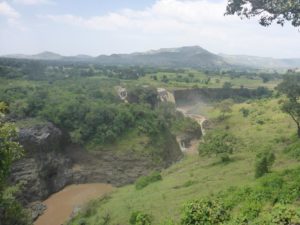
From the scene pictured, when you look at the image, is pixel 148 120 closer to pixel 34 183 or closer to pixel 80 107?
pixel 80 107

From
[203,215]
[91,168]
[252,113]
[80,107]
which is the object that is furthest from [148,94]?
[203,215]

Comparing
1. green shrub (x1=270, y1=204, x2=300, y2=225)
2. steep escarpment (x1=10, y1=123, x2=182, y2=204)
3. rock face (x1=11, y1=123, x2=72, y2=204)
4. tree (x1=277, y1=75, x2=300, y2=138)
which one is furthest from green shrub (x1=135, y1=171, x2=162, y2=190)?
green shrub (x1=270, y1=204, x2=300, y2=225)

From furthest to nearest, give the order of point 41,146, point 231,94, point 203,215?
point 231,94, point 41,146, point 203,215

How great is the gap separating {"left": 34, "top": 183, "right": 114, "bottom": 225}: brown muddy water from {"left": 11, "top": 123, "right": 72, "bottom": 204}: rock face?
3.64 ft

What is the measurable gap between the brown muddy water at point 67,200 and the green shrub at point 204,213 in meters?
25.5

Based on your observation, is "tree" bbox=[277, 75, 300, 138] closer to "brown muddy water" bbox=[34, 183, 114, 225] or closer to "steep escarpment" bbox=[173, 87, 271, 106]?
"brown muddy water" bbox=[34, 183, 114, 225]

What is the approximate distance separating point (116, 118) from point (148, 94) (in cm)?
2705

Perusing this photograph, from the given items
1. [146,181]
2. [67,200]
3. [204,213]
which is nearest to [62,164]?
[67,200]

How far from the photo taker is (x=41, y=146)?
4972 centimetres

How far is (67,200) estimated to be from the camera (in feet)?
156

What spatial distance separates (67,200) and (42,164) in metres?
5.50

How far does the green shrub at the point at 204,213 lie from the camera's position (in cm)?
1861

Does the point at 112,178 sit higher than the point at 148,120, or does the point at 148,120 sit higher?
the point at 148,120

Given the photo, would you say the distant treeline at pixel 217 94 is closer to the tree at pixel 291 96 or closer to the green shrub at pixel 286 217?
the tree at pixel 291 96
